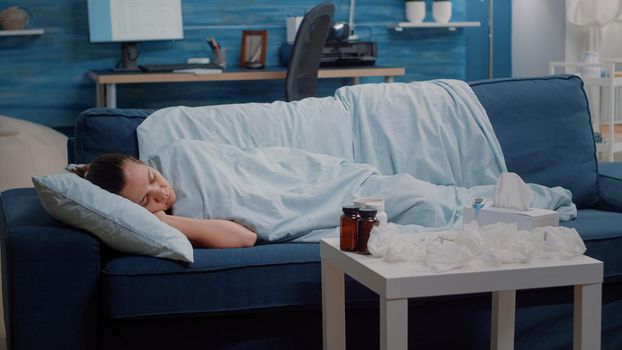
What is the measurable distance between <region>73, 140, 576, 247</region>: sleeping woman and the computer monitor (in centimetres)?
261

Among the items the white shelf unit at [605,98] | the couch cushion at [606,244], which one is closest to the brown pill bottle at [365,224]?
the couch cushion at [606,244]

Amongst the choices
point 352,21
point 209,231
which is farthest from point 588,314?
point 352,21

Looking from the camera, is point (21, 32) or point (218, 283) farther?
point (21, 32)

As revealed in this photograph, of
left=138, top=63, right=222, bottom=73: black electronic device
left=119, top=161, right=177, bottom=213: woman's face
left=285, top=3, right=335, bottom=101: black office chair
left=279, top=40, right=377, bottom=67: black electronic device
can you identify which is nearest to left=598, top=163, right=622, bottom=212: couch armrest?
left=119, top=161, right=177, bottom=213: woman's face

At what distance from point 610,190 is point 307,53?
1964 mm

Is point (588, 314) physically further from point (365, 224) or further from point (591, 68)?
point (591, 68)

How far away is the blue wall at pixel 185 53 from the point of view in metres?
5.44

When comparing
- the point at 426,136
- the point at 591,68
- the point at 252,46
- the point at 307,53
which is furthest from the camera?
the point at 252,46

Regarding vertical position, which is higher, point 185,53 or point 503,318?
point 185,53

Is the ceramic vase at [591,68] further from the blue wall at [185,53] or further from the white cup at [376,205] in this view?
the white cup at [376,205]

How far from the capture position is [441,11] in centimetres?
575

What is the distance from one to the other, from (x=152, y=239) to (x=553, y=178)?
1382 millimetres

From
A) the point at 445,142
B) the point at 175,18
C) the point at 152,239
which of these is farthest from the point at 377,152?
the point at 175,18

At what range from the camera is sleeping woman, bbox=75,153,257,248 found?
8.36 ft
